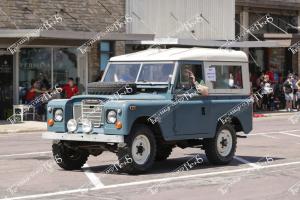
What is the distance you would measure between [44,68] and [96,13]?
136 inches

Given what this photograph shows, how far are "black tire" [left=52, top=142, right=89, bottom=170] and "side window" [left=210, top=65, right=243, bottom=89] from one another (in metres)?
2.87

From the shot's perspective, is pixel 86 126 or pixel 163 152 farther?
pixel 163 152

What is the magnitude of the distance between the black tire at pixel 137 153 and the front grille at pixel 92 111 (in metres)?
0.65

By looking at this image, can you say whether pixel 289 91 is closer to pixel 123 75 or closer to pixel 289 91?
pixel 289 91

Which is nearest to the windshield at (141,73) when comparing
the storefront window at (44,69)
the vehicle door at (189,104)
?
the vehicle door at (189,104)

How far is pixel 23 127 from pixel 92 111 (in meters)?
12.8

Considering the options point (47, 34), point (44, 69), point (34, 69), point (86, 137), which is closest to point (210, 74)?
point (86, 137)

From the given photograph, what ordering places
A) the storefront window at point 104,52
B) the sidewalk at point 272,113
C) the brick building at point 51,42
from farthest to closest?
the sidewalk at point 272,113 → the storefront window at point 104,52 → the brick building at point 51,42

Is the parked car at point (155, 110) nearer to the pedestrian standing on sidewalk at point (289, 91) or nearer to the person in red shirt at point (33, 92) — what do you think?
the person in red shirt at point (33, 92)

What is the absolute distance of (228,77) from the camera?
48.3ft

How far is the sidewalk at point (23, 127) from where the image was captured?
80.0 ft

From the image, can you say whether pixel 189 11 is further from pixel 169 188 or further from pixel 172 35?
pixel 169 188

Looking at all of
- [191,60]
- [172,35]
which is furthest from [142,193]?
[172,35]

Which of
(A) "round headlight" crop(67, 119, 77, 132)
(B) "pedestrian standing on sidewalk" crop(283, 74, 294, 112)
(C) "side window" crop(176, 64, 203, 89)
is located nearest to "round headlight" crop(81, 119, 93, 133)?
(A) "round headlight" crop(67, 119, 77, 132)
